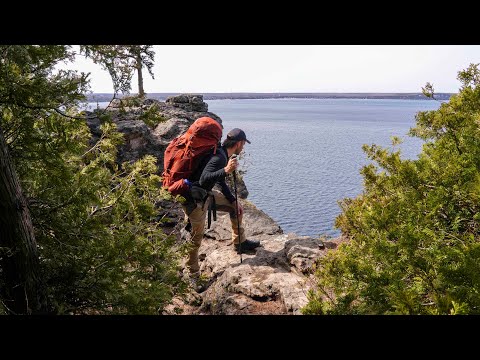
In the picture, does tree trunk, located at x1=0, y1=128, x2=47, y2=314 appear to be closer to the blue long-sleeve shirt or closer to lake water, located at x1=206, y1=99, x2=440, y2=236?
the blue long-sleeve shirt

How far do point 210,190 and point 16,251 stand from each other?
4111mm

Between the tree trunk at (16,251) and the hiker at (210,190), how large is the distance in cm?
330

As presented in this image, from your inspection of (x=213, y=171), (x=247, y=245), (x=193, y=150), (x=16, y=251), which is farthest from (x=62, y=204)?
(x=247, y=245)

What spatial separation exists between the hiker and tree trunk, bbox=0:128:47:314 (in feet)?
10.8

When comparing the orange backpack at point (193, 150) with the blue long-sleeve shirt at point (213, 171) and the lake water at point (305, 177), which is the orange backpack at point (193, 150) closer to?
the blue long-sleeve shirt at point (213, 171)

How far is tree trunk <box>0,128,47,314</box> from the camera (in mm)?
3436

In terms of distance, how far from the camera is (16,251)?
349cm

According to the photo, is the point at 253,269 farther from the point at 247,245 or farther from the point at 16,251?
the point at 16,251

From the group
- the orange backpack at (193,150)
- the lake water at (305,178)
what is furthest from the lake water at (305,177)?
the orange backpack at (193,150)

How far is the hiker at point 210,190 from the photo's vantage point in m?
6.71

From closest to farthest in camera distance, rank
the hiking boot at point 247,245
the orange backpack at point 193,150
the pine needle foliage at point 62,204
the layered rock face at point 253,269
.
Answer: the pine needle foliage at point 62,204 < the layered rock face at point 253,269 < the orange backpack at point 193,150 < the hiking boot at point 247,245

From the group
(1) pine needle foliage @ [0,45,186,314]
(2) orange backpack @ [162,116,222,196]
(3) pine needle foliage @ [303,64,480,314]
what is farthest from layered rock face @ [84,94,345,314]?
(3) pine needle foliage @ [303,64,480,314]
